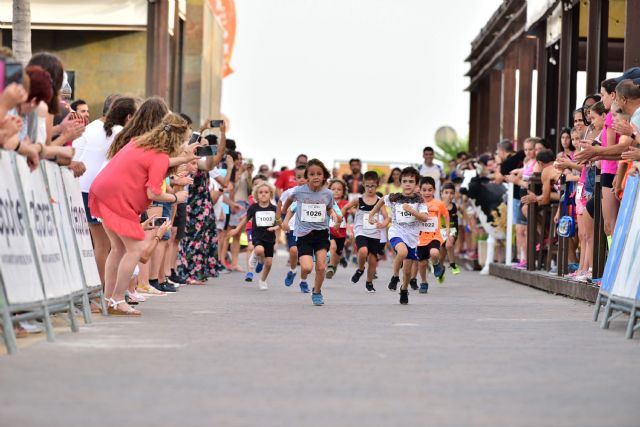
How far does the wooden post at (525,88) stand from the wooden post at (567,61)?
24.6 ft

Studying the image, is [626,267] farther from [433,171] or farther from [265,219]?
[433,171]

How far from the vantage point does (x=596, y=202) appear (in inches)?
600

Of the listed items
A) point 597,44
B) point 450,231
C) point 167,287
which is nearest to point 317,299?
point 167,287

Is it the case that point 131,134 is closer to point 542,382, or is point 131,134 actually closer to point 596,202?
point 596,202

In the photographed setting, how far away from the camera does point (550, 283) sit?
18406 mm

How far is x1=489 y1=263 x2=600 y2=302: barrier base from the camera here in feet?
51.6

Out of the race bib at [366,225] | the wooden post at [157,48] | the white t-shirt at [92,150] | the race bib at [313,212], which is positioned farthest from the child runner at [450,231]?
the white t-shirt at [92,150]

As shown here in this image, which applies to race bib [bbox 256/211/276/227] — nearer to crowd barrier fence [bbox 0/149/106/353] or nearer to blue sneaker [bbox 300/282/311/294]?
blue sneaker [bbox 300/282/311/294]

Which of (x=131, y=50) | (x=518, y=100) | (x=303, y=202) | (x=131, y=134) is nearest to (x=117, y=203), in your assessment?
(x=131, y=134)

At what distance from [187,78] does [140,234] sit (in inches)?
942

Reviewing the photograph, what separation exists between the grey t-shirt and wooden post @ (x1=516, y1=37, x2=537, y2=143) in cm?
1746

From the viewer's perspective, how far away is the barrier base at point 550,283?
51.6 feet

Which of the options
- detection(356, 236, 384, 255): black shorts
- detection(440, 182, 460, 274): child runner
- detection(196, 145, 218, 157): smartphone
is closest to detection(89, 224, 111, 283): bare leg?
detection(196, 145, 218, 157): smartphone

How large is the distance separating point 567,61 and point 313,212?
10.5m
